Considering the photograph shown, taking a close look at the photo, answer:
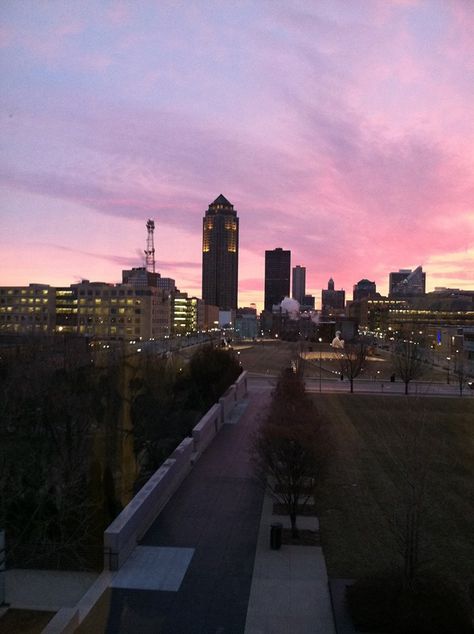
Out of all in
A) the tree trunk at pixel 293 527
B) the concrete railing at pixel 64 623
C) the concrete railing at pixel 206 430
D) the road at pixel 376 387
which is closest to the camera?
the concrete railing at pixel 64 623

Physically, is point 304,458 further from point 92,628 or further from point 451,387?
point 451,387

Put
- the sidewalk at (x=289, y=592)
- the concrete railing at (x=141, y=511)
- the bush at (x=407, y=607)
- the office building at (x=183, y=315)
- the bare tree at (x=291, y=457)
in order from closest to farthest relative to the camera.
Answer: the bush at (x=407, y=607) → the sidewalk at (x=289, y=592) → the concrete railing at (x=141, y=511) → the bare tree at (x=291, y=457) → the office building at (x=183, y=315)

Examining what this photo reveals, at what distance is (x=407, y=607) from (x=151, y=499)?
6694mm

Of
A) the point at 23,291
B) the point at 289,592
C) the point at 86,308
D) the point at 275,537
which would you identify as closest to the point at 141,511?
the point at 275,537

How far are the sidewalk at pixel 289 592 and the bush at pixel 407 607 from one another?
1.86ft

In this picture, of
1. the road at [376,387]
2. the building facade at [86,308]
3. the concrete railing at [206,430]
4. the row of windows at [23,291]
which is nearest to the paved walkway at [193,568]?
the concrete railing at [206,430]

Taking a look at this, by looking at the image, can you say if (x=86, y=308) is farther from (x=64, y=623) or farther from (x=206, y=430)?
(x=64, y=623)

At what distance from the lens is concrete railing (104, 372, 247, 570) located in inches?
431

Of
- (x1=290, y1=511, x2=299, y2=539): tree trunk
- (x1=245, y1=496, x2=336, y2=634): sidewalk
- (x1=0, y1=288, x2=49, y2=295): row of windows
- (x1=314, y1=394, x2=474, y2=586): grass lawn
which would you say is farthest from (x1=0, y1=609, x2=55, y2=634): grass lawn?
(x1=0, y1=288, x2=49, y2=295): row of windows

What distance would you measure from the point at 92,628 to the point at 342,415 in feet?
71.9

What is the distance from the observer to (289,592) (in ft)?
32.7

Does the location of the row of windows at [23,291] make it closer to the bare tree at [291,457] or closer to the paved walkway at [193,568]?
the paved walkway at [193,568]

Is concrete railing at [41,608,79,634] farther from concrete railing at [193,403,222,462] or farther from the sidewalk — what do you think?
concrete railing at [193,403,222,462]

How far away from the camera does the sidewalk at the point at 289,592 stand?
8.84m
